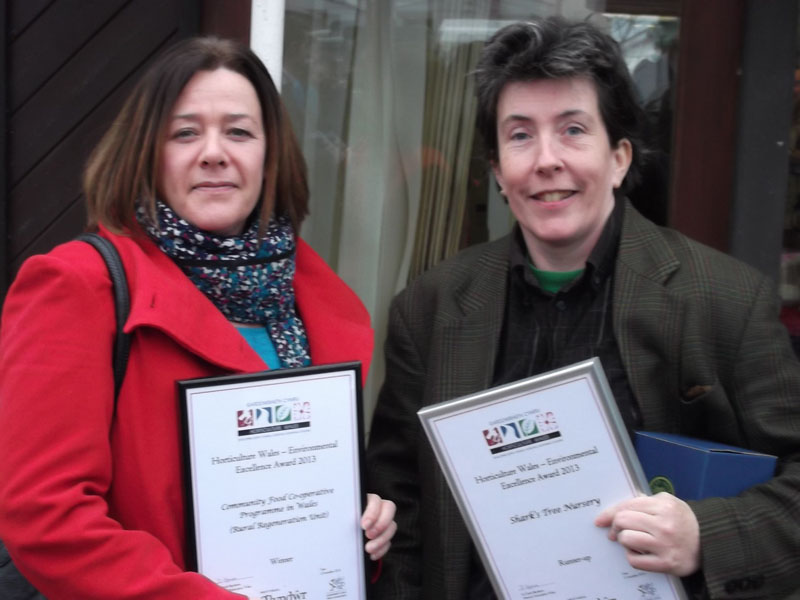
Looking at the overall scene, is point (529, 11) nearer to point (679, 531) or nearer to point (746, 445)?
point (746, 445)

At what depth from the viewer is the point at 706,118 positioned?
10.2 ft

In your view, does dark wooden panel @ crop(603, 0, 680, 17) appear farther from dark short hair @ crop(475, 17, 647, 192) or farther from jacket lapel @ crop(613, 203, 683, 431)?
jacket lapel @ crop(613, 203, 683, 431)

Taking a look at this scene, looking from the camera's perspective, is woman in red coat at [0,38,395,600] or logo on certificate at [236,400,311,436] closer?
woman in red coat at [0,38,395,600]

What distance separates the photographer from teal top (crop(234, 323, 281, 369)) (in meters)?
1.97

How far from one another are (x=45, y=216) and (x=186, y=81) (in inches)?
54.9

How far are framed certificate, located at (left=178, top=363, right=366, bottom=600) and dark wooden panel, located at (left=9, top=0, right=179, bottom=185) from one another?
1.70 metres

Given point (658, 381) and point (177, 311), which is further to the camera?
point (658, 381)

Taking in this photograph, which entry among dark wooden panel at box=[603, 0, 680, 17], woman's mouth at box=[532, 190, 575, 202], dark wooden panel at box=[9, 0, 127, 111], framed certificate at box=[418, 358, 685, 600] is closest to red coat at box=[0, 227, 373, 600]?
framed certificate at box=[418, 358, 685, 600]

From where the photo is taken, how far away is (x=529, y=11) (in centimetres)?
331

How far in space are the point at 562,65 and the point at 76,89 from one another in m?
1.76

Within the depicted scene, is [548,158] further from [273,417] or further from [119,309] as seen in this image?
[119,309]

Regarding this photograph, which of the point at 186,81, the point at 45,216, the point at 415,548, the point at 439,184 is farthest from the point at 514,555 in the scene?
the point at 45,216

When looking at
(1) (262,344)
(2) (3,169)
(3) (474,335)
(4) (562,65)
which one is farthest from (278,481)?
(2) (3,169)

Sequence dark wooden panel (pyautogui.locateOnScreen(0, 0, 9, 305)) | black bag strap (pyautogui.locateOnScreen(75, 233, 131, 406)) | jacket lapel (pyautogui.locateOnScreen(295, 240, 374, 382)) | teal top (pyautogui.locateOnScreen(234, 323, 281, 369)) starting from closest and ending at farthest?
black bag strap (pyautogui.locateOnScreen(75, 233, 131, 406))
teal top (pyautogui.locateOnScreen(234, 323, 281, 369))
jacket lapel (pyautogui.locateOnScreen(295, 240, 374, 382))
dark wooden panel (pyautogui.locateOnScreen(0, 0, 9, 305))
